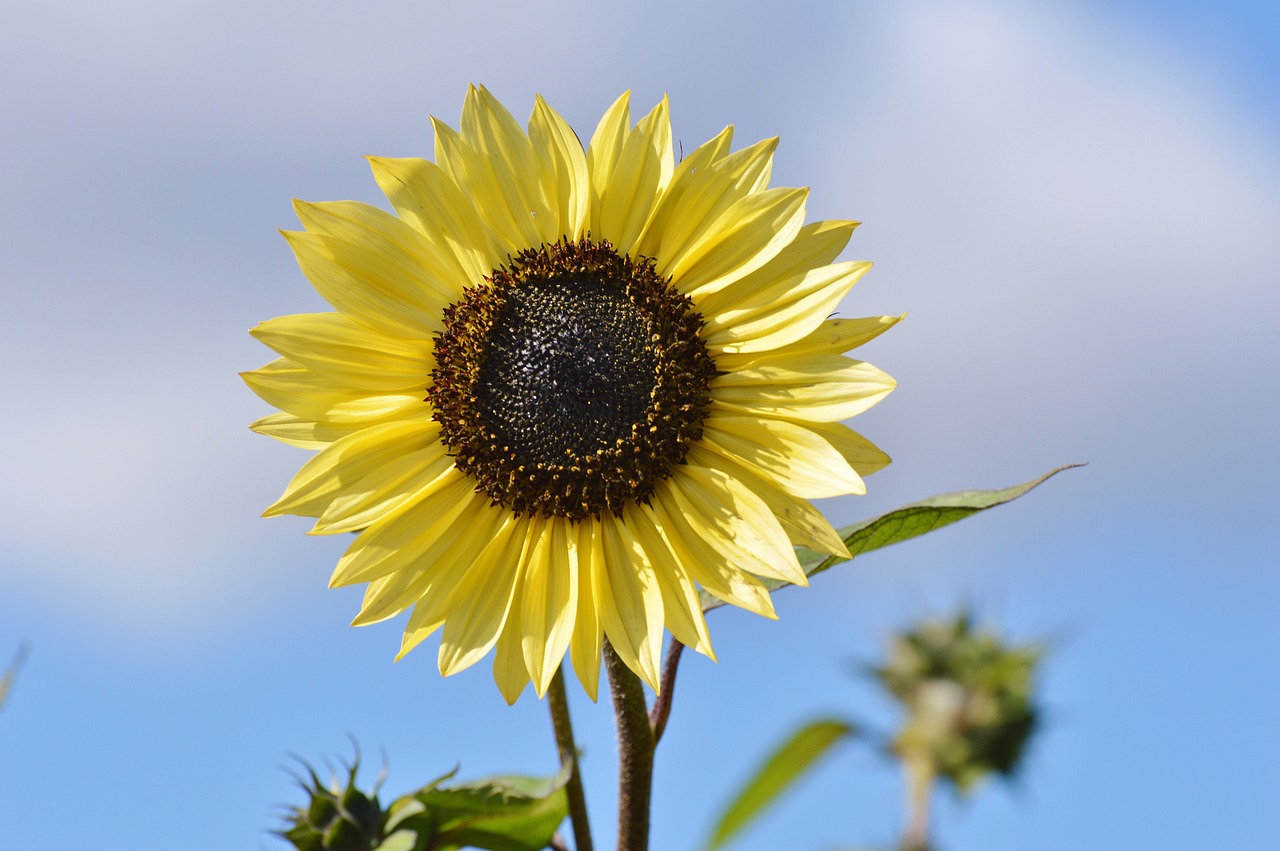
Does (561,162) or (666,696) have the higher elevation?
(561,162)

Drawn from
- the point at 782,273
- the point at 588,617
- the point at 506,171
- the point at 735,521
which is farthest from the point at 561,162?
the point at 588,617

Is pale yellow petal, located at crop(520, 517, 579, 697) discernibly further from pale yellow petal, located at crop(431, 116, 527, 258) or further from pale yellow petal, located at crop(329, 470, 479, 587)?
pale yellow petal, located at crop(431, 116, 527, 258)

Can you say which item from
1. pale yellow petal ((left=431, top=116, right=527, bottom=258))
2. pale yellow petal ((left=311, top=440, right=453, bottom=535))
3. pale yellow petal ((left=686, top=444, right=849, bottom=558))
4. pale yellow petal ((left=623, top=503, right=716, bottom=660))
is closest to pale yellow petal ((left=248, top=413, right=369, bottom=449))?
pale yellow petal ((left=311, top=440, right=453, bottom=535))

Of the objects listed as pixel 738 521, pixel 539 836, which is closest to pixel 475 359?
pixel 738 521

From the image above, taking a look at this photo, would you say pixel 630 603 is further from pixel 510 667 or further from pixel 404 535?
pixel 404 535

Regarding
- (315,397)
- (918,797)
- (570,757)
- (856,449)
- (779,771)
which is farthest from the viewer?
(918,797)

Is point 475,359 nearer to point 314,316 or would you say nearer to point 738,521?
point 314,316

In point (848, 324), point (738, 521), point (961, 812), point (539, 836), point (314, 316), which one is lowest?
point (961, 812)
